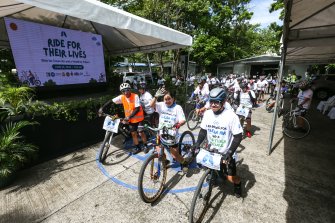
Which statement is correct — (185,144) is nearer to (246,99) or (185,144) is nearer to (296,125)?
(246,99)

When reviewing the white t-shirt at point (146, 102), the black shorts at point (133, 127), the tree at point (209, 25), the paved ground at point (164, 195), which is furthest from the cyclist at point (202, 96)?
the tree at point (209, 25)

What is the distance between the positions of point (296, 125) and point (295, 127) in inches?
3.7

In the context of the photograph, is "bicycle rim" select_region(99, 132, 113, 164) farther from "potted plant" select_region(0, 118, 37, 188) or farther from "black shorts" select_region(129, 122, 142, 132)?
"potted plant" select_region(0, 118, 37, 188)

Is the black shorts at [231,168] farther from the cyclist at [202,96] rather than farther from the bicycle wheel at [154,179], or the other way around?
the cyclist at [202,96]

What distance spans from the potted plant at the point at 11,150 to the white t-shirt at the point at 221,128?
12.4 feet

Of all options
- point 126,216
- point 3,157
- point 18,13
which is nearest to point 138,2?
point 18,13

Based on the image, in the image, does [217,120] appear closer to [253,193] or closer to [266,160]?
[253,193]

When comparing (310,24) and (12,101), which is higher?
(310,24)

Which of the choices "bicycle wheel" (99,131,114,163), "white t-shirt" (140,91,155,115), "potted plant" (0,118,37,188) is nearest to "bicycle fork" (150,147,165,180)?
"bicycle wheel" (99,131,114,163)

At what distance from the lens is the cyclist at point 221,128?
2729 millimetres

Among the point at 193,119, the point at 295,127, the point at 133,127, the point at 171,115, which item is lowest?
the point at 295,127

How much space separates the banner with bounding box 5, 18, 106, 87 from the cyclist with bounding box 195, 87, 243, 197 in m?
5.66

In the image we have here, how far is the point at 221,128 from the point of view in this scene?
114 inches

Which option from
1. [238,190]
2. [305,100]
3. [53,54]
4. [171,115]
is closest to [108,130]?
[171,115]
